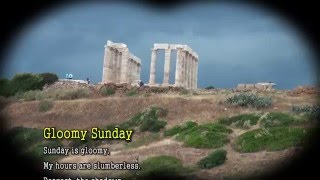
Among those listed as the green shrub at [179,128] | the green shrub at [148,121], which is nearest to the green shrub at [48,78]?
the green shrub at [148,121]

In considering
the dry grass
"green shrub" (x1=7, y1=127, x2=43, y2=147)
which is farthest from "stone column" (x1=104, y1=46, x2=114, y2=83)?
"green shrub" (x1=7, y1=127, x2=43, y2=147)

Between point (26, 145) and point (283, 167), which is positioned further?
point (26, 145)

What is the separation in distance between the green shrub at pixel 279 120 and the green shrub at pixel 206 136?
201 centimetres

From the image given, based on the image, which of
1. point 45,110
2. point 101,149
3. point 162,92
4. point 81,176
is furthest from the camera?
point 162,92

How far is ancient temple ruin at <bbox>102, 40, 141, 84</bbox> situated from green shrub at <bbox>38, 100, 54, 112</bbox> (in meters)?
9.91

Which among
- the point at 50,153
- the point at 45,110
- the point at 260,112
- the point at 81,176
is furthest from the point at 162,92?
the point at 81,176

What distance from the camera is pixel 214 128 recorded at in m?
30.6

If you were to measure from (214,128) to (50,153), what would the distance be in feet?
28.2

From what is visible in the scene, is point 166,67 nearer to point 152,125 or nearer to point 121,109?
point 121,109

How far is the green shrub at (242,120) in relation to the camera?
103 feet

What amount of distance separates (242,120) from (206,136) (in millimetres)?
3945

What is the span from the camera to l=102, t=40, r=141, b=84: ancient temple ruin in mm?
50844

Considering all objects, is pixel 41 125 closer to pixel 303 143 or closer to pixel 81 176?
pixel 81 176

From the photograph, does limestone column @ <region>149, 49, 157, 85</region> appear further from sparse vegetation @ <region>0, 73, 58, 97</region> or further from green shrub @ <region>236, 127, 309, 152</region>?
green shrub @ <region>236, 127, 309, 152</region>
